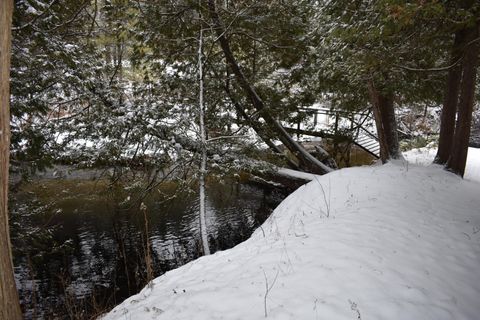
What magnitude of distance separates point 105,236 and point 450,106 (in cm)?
1032

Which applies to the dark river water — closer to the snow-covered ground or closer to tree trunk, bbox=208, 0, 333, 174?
tree trunk, bbox=208, 0, 333, 174

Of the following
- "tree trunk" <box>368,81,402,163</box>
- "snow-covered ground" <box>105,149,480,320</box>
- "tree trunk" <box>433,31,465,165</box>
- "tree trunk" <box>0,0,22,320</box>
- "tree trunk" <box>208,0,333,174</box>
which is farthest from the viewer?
"tree trunk" <box>368,81,402,163</box>

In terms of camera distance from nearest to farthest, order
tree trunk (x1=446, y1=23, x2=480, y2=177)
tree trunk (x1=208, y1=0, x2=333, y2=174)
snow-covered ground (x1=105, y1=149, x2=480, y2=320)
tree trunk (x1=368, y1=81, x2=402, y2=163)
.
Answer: snow-covered ground (x1=105, y1=149, x2=480, y2=320) < tree trunk (x1=446, y1=23, x2=480, y2=177) < tree trunk (x1=208, y1=0, x2=333, y2=174) < tree trunk (x1=368, y1=81, x2=402, y2=163)

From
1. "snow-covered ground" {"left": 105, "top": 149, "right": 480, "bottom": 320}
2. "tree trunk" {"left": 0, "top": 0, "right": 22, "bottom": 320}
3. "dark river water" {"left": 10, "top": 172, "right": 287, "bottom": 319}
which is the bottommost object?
"dark river water" {"left": 10, "top": 172, "right": 287, "bottom": 319}

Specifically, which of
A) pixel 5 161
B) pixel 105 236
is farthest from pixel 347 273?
pixel 105 236

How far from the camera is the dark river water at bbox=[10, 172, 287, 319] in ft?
22.0

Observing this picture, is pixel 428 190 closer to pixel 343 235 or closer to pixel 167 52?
pixel 343 235

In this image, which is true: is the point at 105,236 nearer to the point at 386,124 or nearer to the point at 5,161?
the point at 5,161

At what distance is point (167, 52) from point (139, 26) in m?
1.09

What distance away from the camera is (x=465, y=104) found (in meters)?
8.32

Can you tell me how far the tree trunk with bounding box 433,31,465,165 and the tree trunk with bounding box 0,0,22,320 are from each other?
8839 mm

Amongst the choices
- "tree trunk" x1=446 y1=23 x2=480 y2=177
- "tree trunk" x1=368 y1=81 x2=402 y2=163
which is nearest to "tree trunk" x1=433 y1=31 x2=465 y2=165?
"tree trunk" x1=446 y1=23 x2=480 y2=177

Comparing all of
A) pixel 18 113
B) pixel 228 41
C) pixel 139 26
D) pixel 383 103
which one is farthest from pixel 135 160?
pixel 383 103

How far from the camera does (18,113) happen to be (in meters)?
6.02
